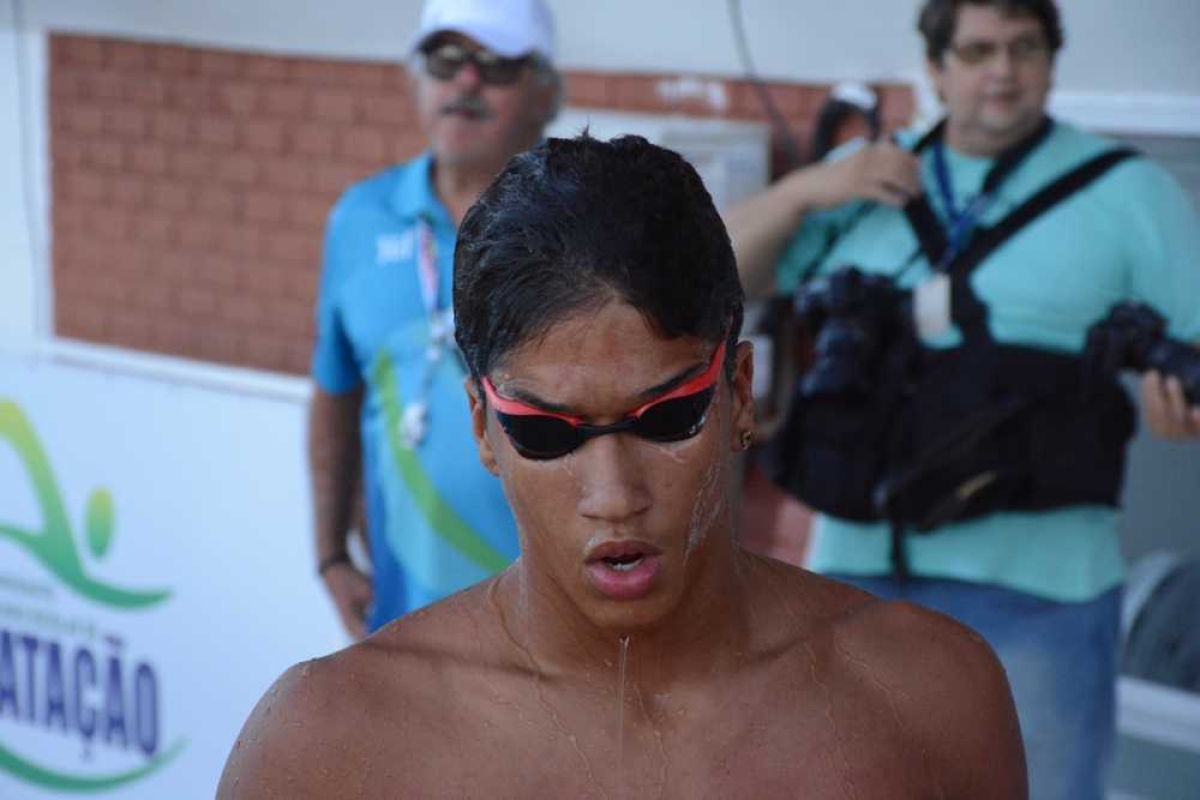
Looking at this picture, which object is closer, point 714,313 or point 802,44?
point 714,313

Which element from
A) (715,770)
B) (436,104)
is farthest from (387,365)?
(715,770)

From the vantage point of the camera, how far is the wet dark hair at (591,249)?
1.83 metres

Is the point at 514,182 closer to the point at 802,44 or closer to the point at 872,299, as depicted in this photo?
the point at 872,299

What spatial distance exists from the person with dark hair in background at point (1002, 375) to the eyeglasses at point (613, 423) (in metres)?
1.50

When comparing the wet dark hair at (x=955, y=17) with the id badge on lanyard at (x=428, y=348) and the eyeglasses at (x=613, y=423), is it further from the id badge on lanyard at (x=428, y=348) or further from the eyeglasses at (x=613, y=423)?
the eyeglasses at (x=613, y=423)

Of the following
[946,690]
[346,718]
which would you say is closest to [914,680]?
[946,690]

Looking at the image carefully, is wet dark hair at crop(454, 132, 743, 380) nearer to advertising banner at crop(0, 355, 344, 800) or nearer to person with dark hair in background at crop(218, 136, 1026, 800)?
person with dark hair in background at crop(218, 136, 1026, 800)

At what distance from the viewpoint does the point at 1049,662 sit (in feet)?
11.0

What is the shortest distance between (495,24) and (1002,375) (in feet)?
3.89

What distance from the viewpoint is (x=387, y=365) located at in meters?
3.55

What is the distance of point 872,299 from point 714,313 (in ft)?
5.08

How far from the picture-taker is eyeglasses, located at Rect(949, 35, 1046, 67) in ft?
11.3

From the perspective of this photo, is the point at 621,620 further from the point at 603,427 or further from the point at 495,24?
the point at 495,24

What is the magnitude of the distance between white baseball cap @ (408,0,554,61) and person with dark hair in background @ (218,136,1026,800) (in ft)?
5.53
